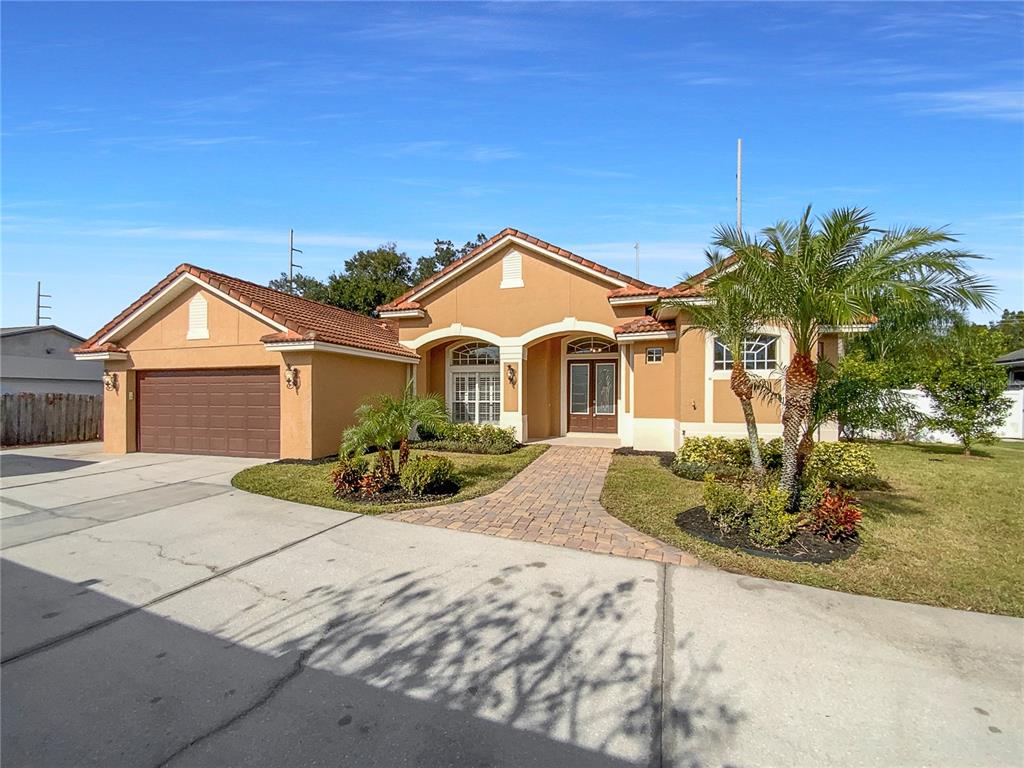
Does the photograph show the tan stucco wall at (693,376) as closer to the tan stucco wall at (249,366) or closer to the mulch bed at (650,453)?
the mulch bed at (650,453)

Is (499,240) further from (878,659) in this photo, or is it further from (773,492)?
(878,659)

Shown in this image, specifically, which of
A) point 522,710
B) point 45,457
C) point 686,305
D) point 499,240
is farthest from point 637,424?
point 45,457

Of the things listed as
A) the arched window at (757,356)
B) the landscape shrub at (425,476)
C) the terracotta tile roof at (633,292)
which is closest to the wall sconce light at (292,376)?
the landscape shrub at (425,476)

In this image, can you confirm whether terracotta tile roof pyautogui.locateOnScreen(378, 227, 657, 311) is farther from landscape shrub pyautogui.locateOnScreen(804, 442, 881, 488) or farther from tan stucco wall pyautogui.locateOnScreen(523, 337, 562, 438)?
landscape shrub pyautogui.locateOnScreen(804, 442, 881, 488)

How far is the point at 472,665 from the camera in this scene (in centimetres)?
346

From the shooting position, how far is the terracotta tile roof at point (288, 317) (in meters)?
12.3

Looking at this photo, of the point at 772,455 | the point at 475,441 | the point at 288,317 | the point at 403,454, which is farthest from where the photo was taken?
the point at 475,441

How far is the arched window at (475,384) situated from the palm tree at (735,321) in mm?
9066

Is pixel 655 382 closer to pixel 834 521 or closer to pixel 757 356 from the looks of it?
pixel 757 356

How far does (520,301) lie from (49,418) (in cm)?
1691

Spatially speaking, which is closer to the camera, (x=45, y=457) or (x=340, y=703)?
(x=340, y=703)

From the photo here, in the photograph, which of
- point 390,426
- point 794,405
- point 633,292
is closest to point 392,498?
point 390,426

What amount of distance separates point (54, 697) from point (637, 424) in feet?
39.7

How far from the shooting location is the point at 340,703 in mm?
3055
